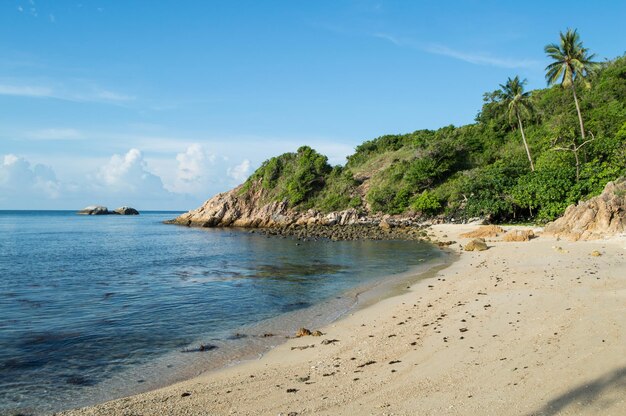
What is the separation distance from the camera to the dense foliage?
43531 mm

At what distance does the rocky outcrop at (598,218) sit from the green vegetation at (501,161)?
28.0 ft

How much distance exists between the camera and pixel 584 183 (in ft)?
133

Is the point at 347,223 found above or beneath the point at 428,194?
beneath

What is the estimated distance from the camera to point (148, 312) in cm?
1670

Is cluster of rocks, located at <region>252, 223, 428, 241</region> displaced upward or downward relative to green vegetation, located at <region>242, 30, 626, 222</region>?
downward

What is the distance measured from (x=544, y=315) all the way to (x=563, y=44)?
48581 mm

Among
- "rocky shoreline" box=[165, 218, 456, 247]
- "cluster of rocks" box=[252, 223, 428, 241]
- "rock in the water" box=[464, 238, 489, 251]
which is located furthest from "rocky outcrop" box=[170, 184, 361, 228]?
"rock in the water" box=[464, 238, 489, 251]

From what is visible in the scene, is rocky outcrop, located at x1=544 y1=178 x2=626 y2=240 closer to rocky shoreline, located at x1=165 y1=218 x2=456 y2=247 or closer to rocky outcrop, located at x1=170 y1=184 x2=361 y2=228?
rocky shoreline, located at x1=165 y1=218 x2=456 y2=247

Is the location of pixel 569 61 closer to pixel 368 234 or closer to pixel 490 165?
pixel 490 165

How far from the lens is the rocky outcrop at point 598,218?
96.7 feet

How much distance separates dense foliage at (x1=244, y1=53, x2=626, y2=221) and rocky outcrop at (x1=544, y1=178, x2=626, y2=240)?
336 inches

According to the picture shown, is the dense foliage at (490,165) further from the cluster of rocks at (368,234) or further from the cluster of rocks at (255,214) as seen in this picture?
the cluster of rocks at (368,234)

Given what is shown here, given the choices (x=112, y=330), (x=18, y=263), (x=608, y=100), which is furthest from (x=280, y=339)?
(x=608, y=100)

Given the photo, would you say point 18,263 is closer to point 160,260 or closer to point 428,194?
point 160,260
